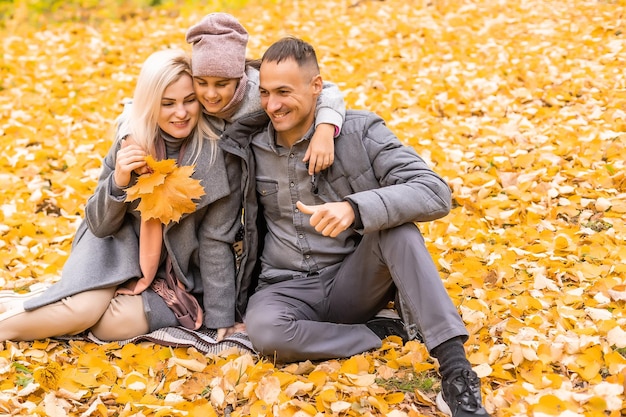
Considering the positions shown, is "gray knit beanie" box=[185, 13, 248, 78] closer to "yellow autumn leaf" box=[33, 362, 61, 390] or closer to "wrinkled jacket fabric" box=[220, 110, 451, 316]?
"wrinkled jacket fabric" box=[220, 110, 451, 316]

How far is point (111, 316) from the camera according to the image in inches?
113

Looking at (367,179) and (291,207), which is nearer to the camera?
(367,179)

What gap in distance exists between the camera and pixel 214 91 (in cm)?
275

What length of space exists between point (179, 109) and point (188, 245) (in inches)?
23.0

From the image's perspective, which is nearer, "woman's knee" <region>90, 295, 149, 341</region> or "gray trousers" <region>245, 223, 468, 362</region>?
"gray trousers" <region>245, 223, 468, 362</region>

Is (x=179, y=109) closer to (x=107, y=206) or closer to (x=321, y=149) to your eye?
(x=107, y=206)

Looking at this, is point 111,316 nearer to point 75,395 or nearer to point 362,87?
point 75,395

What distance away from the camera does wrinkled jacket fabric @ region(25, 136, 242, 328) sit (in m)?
2.82

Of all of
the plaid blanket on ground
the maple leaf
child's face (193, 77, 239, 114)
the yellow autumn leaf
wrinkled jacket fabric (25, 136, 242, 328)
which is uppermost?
child's face (193, 77, 239, 114)

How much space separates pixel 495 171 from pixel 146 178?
235cm

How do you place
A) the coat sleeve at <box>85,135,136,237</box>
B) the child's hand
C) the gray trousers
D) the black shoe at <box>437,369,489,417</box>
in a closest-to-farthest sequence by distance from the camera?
the black shoe at <box>437,369,489,417</box>, the gray trousers, the child's hand, the coat sleeve at <box>85,135,136,237</box>

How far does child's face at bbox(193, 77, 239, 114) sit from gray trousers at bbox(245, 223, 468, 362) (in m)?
0.80

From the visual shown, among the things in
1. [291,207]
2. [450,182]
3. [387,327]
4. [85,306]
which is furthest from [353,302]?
[450,182]

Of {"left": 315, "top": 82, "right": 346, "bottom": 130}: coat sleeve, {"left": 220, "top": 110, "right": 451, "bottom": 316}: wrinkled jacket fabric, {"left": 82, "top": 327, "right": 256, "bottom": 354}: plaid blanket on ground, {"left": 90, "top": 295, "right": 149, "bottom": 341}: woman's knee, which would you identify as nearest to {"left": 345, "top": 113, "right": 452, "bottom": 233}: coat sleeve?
{"left": 220, "top": 110, "right": 451, "bottom": 316}: wrinkled jacket fabric
